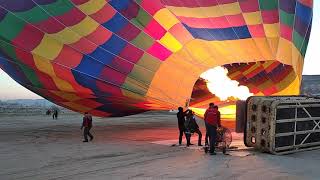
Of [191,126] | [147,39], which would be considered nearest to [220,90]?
[147,39]

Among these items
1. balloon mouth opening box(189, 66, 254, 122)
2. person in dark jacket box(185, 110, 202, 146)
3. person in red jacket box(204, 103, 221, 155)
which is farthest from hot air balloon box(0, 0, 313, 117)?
person in red jacket box(204, 103, 221, 155)

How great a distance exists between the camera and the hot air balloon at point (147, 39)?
12.9 metres

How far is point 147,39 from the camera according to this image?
42.6ft

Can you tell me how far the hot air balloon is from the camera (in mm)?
12867

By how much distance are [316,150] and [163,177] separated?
467cm

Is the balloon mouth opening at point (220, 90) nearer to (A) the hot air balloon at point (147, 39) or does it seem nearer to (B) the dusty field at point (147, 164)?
(A) the hot air balloon at point (147, 39)

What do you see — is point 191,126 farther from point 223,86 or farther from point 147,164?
point 223,86

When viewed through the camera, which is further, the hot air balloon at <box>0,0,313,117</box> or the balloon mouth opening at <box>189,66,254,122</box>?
the balloon mouth opening at <box>189,66,254,122</box>

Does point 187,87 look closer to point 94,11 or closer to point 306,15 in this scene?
point 94,11

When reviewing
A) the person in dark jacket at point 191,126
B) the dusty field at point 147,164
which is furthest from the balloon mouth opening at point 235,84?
the dusty field at point 147,164

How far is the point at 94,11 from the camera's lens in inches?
510

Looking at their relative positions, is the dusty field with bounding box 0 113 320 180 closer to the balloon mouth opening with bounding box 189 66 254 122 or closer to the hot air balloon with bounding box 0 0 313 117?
the hot air balloon with bounding box 0 0 313 117

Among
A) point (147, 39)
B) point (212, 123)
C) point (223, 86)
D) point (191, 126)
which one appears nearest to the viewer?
point (212, 123)

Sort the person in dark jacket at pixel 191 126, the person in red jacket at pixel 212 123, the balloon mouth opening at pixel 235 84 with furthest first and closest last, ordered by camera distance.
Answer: the balloon mouth opening at pixel 235 84
the person in dark jacket at pixel 191 126
the person in red jacket at pixel 212 123
